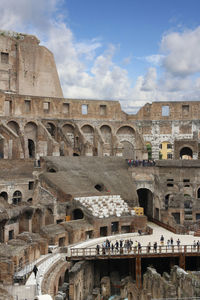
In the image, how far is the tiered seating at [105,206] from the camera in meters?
34.3

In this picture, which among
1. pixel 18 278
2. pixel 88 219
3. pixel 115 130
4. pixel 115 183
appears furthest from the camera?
pixel 115 130

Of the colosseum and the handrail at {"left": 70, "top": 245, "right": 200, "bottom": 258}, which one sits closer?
the colosseum

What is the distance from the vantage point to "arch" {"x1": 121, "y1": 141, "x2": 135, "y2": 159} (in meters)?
51.9

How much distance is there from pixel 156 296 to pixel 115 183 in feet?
58.0

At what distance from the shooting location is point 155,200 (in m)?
42.6

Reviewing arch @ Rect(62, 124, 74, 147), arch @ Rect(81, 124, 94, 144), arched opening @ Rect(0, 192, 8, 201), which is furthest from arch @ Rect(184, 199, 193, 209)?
arched opening @ Rect(0, 192, 8, 201)

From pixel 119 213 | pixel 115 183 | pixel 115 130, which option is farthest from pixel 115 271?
pixel 115 130

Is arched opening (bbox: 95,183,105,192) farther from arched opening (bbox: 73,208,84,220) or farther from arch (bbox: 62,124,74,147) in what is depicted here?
arch (bbox: 62,124,74,147)

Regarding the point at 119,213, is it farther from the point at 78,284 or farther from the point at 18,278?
the point at 18,278

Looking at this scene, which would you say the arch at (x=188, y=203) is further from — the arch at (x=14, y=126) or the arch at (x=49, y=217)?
the arch at (x=14, y=126)

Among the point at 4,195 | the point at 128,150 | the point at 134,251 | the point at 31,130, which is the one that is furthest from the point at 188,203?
the point at 31,130

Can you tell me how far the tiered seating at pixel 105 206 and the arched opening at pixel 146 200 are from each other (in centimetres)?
672

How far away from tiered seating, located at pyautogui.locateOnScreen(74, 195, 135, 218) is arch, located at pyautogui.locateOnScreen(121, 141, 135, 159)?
1484 centimetres

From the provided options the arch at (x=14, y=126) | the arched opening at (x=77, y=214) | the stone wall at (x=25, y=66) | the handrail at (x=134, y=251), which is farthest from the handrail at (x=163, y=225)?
the stone wall at (x=25, y=66)
